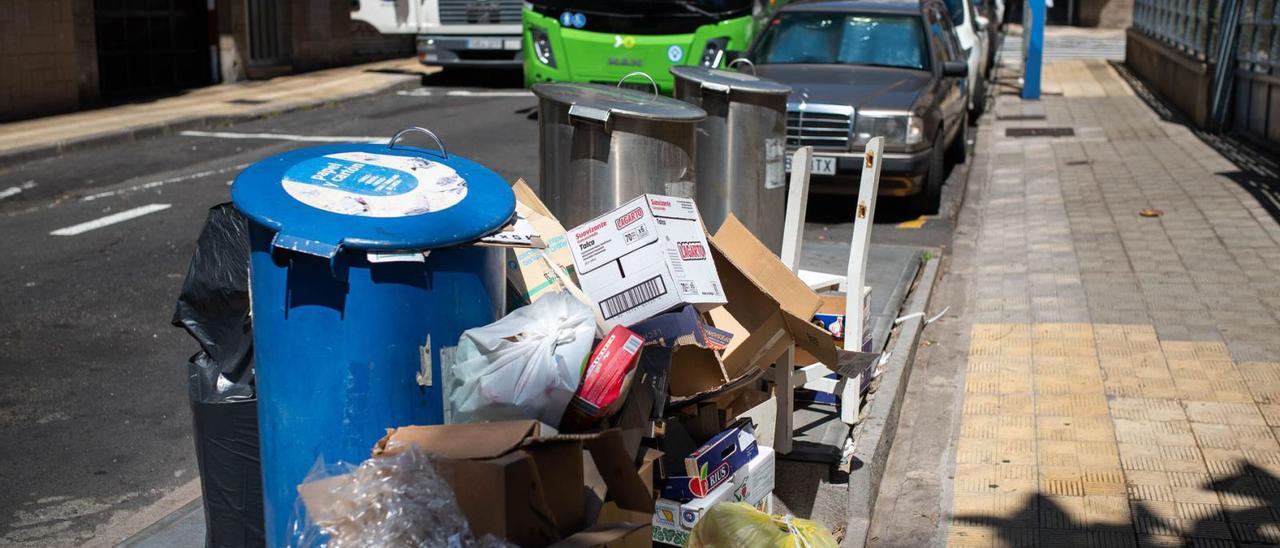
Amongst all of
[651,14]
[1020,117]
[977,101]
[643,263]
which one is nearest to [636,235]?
[643,263]

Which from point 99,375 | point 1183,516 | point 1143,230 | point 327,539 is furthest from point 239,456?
point 1143,230

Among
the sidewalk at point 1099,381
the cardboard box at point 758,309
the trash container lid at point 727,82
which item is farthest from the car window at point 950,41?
the cardboard box at point 758,309

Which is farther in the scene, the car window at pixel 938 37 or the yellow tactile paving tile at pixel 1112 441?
the car window at pixel 938 37

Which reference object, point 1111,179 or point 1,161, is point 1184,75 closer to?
point 1111,179

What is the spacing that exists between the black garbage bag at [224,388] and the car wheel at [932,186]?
745cm

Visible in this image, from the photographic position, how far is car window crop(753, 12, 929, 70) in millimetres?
11078

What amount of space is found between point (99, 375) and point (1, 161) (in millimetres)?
7571

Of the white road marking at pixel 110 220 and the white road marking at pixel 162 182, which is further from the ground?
the white road marking at pixel 162 182

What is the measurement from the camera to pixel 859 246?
15.9ft

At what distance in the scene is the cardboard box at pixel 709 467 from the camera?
3.48 meters

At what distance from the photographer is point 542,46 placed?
14336mm

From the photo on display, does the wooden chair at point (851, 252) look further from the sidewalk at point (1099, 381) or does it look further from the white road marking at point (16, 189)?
the white road marking at point (16, 189)

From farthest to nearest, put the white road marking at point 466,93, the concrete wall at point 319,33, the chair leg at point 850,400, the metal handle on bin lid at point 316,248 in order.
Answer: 1. the concrete wall at point 319,33
2. the white road marking at point 466,93
3. the chair leg at point 850,400
4. the metal handle on bin lid at point 316,248

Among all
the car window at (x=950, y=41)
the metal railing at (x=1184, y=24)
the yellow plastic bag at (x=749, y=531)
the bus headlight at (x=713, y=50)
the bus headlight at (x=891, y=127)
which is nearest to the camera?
the yellow plastic bag at (x=749, y=531)
